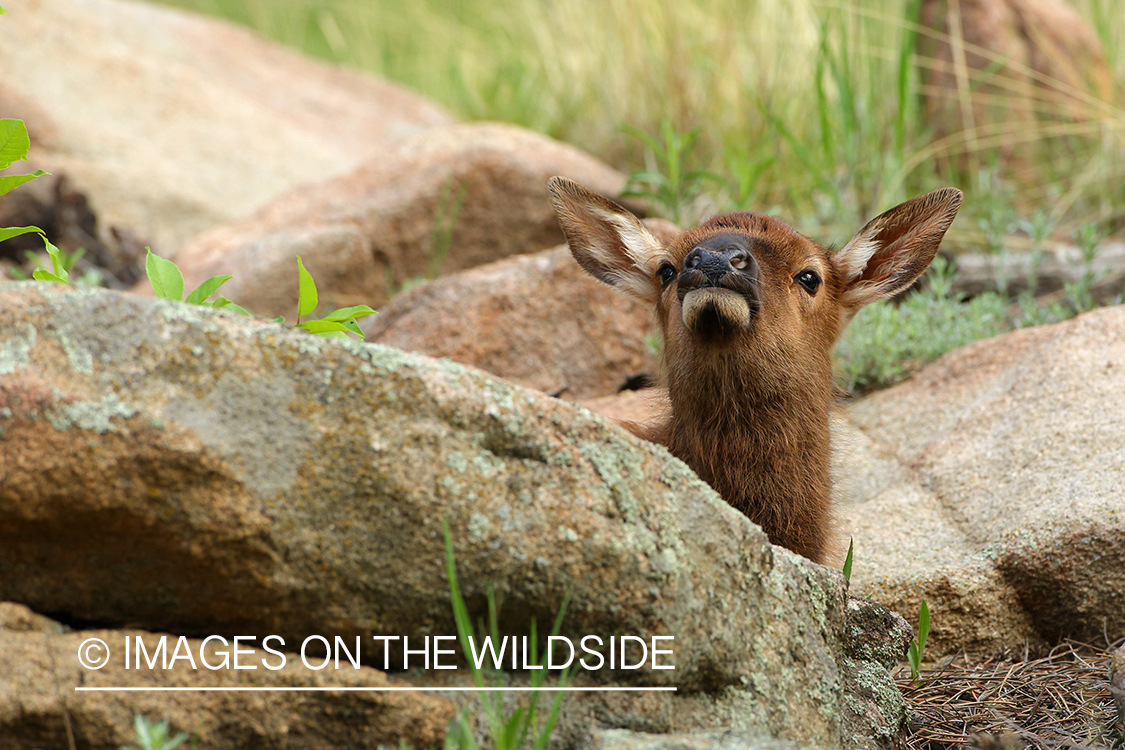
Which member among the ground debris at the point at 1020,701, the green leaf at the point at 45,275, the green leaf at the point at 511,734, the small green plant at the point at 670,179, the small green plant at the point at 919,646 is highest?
the small green plant at the point at 670,179

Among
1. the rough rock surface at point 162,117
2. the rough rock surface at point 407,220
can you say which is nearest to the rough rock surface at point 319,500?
the rough rock surface at point 407,220

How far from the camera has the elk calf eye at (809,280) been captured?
12.2ft

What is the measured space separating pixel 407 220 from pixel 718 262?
3.71 metres

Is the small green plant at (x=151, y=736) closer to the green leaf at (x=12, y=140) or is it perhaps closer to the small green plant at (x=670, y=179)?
the green leaf at (x=12, y=140)

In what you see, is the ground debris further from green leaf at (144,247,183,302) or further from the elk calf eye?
green leaf at (144,247,183,302)

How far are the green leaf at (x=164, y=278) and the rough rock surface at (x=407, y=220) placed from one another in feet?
11.6

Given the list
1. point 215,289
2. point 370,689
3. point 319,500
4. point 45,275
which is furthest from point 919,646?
point 45,275

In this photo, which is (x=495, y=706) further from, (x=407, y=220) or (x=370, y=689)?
(x=407, y=220)

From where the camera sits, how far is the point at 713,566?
2379 millimetres

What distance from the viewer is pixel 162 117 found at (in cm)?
873

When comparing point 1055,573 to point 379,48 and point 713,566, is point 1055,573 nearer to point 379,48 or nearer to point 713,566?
point 713,566

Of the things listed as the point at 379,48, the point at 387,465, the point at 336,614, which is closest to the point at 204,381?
the point at 387,465

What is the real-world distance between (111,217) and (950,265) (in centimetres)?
594

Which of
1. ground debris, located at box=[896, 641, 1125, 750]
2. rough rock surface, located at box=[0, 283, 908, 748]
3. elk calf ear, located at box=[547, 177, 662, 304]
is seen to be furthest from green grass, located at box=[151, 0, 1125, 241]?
rough rock surface, located at box=[0, 283, 908, 748]
